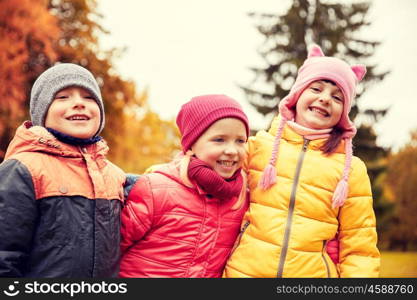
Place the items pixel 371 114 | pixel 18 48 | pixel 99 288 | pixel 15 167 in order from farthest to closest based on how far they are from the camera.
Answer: pixel 371 114 < pixel 18 48 < pixel 99 288 < pixel 15 167

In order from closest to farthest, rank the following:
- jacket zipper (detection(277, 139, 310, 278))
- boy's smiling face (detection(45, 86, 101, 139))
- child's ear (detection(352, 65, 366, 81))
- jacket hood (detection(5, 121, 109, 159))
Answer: jacket hood (detection(5, 121, 109, 159)) < boy's smiling face (detection(45, 86, 101, 139)) < jacket zipper (detection(277, 139, 310, 278)) < child's ear (detection(352, 65, 366, 81))

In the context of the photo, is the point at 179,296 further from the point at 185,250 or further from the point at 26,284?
the point at 26,284

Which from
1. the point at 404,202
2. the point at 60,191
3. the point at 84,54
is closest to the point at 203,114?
the point at 60,191

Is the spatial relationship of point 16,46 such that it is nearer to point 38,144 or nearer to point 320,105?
point 38,144

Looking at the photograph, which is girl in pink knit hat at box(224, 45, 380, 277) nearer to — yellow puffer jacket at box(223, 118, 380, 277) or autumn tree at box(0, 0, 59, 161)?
yellow puffer jacket at box(223, 118, 380, 277)

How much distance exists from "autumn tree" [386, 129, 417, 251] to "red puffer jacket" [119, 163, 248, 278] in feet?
84.1

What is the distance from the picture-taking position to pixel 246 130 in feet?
10.2

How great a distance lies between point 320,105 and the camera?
10.1 feet

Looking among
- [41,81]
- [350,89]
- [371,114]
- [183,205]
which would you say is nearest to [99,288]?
[183,205]

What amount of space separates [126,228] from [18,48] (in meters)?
10.7

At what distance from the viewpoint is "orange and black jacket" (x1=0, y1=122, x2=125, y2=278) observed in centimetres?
234

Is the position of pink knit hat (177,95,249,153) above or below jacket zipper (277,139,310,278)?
above

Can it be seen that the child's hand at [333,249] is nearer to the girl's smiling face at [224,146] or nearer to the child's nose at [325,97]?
the girl's smiling face at [224,146]

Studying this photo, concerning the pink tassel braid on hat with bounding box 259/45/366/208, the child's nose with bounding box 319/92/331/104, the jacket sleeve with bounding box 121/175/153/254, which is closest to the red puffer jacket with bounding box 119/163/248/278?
the jacket sleeve with bounding box 121/175/153/254
